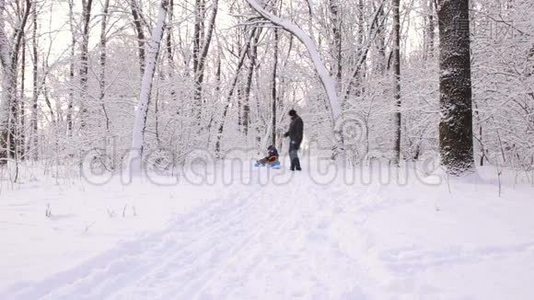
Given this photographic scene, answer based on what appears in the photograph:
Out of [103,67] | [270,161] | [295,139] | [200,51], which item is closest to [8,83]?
[103,67]

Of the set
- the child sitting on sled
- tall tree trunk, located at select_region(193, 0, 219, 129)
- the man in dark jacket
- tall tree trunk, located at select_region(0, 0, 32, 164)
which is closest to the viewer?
tall tree trunk, located at select_region(0, 0, 32, 164)

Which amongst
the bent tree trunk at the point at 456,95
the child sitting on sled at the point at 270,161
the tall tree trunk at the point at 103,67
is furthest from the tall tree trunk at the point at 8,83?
the bent tree trunk at the point at 456,95

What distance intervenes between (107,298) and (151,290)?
1.08 feet

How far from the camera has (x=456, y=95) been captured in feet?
23.6

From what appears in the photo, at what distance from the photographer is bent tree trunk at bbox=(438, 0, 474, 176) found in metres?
7.16

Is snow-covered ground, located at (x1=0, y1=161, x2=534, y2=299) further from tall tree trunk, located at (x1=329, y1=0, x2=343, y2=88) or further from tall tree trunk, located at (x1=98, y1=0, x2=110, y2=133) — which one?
tall tree trunk, located at (x1=329, y1=0, x2=343, y2=88)

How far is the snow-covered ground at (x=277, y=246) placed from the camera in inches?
121

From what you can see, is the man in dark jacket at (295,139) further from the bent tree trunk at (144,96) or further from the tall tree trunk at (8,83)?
the tall tree trunk at (8,83)

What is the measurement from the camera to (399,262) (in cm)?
350

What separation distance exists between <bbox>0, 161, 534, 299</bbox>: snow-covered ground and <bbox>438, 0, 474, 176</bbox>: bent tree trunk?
0.52 m

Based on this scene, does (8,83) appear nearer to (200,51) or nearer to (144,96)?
(144,96)

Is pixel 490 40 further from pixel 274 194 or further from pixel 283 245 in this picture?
pixel 283 245

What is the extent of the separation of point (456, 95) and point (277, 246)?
4892 mm

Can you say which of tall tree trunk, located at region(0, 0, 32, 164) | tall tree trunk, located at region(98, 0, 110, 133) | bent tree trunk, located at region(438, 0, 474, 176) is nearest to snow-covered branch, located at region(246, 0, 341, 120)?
tall tree trunk, located at region(98, 0, 110, 133)
